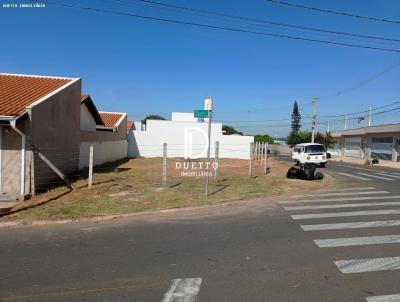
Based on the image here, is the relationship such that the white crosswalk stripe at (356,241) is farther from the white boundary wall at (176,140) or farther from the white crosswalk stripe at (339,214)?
the white boundary wall at (176,140)

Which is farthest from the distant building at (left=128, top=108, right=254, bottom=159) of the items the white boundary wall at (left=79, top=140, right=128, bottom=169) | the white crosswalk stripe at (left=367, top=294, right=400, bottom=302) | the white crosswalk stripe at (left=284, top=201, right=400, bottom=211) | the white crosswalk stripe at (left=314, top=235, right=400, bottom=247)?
the white crosswalk stripe at (left=367, top=294, right=400, bottom=302)

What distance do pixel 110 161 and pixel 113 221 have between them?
20.9 meters

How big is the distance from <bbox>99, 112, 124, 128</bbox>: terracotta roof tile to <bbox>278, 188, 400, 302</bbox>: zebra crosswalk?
24083 mm

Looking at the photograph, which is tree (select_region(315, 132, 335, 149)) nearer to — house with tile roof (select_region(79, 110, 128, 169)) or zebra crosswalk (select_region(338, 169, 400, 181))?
house with tile roof (select_region(79, 110, 128, 169))

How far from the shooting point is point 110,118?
37.9 m

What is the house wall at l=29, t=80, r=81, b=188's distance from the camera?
13531 mm

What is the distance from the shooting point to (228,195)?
13.3 metres

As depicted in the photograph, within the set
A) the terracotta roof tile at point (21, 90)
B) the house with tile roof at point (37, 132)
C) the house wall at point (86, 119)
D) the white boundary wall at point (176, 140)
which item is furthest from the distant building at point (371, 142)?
the terracotta roof tile at point (21, 90)

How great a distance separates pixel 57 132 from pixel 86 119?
9.83 metres

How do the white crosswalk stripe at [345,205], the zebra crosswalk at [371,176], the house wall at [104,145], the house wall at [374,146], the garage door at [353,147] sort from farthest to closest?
the garage door at [353,147] → the house wall at [374,146] → the house wall at [104,145] → the zebra crosswalk at [371,176] → the white crosswalk stripe at [345,205]

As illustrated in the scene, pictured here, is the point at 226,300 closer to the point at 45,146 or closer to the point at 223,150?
the point at 45,146

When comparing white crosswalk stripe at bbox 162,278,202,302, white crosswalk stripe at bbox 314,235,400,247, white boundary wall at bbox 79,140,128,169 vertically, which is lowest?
white crosswalk stripe at bbox 162,278,202,302

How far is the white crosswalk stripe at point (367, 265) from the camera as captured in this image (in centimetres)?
576

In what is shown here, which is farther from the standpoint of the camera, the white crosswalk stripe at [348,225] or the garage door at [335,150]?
the garage door at [335,150]
